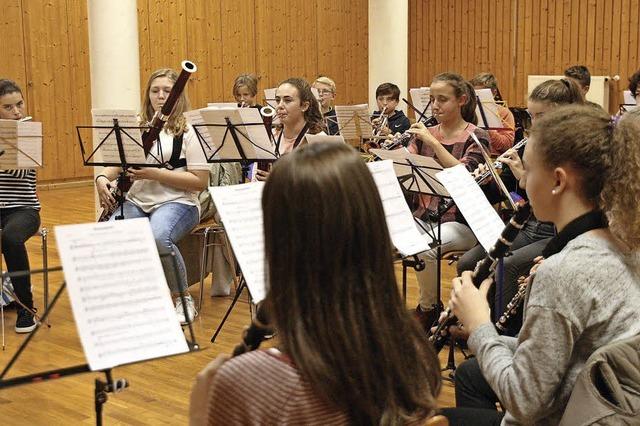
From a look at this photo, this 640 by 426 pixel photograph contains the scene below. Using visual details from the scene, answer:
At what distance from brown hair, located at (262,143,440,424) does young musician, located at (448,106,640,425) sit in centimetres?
55

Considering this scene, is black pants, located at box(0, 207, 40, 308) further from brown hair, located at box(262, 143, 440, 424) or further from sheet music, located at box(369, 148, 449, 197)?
brown hair, located at box(262, 143, 440, 424)

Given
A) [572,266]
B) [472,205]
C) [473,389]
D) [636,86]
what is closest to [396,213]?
Result: [472,205]

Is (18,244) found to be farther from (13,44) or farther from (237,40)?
(237,40)

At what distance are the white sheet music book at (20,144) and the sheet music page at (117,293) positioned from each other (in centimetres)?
233

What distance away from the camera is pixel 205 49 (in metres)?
10.8

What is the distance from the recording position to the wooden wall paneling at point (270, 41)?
449 inches

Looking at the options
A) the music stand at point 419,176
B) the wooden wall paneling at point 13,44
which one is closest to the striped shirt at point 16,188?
the music stand at point 419,176

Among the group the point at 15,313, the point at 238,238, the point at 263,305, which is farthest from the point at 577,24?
the point at 263,305

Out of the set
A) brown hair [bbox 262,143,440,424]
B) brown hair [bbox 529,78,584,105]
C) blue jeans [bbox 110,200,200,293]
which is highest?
brown hair [bbox 529,78,584,105]

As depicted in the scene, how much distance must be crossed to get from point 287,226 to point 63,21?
29.8 ft

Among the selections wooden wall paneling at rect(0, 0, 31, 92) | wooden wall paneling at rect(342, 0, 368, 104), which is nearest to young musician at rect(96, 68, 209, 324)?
wooden wall paneling at rect(0, 0, 31, 92)

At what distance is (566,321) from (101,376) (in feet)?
8.75

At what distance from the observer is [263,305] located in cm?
137

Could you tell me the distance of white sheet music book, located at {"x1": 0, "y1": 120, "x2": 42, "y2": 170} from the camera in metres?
4.24
